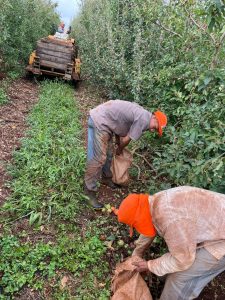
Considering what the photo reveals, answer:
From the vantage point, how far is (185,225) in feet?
7.73

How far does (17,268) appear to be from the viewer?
10.5 ft

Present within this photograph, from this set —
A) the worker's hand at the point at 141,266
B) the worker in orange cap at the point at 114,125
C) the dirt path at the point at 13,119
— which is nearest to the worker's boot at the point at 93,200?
the worker in orange cap at the point at 114,125

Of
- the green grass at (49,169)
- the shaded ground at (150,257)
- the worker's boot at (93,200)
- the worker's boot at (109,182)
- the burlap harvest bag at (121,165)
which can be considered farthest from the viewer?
the worker's boot at (109,182)

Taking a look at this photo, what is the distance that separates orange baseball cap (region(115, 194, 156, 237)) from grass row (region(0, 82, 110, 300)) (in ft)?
3.61

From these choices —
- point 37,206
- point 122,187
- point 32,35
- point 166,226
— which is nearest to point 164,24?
point 122,187

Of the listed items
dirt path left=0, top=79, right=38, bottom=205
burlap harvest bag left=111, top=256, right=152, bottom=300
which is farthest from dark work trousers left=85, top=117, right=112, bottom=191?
burlap harvest bag left=111, top=256, right=152, bottom=300

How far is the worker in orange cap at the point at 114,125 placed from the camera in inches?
154

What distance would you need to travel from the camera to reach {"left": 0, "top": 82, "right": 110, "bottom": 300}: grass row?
3186mm

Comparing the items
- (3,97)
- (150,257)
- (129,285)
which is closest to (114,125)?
(150,257)

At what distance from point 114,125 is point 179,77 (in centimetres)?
173

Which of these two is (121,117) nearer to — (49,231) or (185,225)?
(49,231)

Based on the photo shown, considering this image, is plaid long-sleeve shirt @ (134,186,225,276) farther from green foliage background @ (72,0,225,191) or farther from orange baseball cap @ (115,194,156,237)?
green foliage background @ (72,0,225,191)

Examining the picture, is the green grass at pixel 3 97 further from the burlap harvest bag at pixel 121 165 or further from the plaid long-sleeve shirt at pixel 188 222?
the plaid long-sleeve shirt at pixel 188 222

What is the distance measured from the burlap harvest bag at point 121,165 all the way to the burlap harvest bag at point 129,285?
1662 mm
